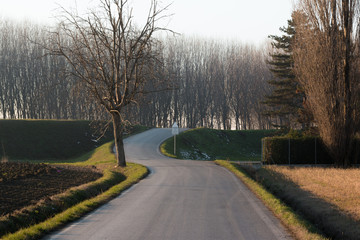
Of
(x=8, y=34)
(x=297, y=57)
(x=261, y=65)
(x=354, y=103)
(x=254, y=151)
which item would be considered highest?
(x=8, y=34)

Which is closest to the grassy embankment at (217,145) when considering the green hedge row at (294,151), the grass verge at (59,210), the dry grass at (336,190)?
the green hedge row at (294,151)

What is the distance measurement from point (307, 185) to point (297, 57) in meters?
14.0

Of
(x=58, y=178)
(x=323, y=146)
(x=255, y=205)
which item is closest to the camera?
(x=255, y=205)

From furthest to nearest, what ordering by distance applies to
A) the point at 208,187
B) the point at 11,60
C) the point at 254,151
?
the point at 11,60 < the point at 254,151 < the point at 208,187

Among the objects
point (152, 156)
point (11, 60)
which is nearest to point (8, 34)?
point (11, 60)

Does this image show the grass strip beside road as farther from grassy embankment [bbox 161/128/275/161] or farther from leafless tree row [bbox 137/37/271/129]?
leafless tree row [bbox 137/37/271/129]

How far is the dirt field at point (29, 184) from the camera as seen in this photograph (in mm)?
11052

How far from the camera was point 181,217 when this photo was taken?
360 inches

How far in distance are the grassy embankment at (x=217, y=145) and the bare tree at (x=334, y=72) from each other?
54.1ft

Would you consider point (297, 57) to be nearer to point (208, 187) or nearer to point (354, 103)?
point (354, 103)

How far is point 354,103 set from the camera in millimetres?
24250

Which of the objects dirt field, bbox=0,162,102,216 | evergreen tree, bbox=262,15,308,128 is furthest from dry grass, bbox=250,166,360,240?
evergreen tree, bbox=262,15,308,128

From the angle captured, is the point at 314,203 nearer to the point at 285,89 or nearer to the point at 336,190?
the point at 336,190

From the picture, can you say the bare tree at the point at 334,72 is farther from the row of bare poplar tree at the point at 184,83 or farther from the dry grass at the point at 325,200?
the row of bare poplar tree at the point at 184,83
